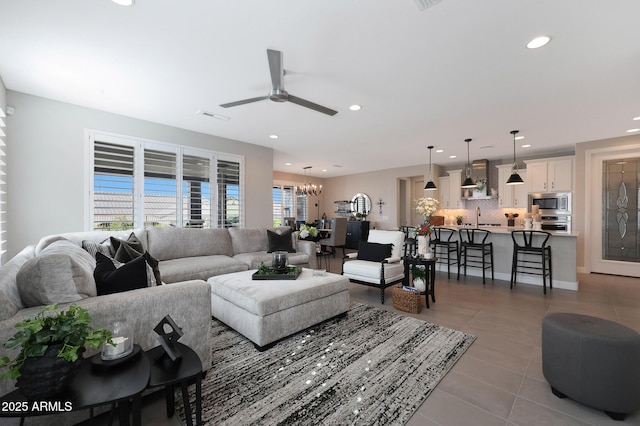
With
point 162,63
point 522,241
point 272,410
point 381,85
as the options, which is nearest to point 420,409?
point 272,410

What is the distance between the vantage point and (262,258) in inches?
175

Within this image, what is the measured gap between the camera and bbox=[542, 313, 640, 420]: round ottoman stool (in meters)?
1.62

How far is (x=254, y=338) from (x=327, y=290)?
90 centimetres

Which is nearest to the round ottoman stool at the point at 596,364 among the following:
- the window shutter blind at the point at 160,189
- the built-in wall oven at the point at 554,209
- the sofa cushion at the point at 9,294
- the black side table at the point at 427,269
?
the black side table at the point at 427,269

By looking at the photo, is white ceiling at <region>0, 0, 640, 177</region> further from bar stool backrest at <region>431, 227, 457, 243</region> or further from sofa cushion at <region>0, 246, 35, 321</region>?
bar stool backrest at <region>431, 227, 457, 243</region>

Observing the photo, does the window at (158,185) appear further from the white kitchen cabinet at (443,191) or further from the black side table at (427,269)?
the white kitchen cabinet at (443,191)

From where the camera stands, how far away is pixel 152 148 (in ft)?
14.8

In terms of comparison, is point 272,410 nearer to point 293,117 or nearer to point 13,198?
point 293,117

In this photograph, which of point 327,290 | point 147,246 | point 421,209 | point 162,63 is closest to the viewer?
point 162,63

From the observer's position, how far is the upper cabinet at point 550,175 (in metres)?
6.06

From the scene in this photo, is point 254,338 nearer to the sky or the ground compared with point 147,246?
nearer to the ground

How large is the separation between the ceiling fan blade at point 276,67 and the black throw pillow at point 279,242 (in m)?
2.97

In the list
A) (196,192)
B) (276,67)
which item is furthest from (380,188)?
(276,67)

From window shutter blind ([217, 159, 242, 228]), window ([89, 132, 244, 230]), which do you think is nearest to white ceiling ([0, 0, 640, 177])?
window ([89, 132, 244, 230])
